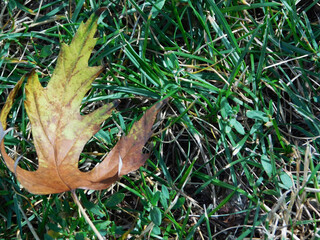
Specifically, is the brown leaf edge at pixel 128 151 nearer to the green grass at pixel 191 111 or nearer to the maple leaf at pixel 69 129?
the maple leaf at pixel 69 129

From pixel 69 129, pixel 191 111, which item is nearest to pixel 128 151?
pixel 69 129

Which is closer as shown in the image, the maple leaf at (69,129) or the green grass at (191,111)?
the maple leaf at (69,129)

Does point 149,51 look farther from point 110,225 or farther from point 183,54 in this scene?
point 110,225

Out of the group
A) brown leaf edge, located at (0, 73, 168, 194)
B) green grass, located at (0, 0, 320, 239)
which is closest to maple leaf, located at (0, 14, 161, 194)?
brown leaf edge, located at (0, 73, 168, 194)

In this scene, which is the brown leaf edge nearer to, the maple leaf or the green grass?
the maple leaf

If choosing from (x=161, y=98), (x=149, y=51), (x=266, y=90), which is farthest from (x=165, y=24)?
(x=266, y=90)

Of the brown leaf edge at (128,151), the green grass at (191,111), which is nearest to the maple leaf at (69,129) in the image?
the brown leaf edge at (128,151)

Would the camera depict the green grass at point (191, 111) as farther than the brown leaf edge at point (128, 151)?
Yes
